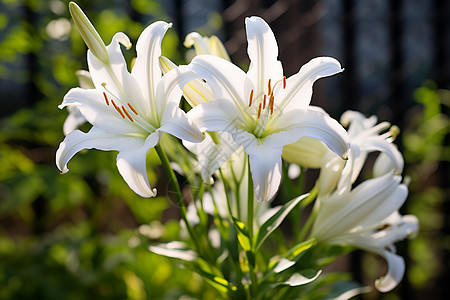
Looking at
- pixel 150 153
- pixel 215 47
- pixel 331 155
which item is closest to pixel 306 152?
pixel 331 155

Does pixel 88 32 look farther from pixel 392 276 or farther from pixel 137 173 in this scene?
pixel 392 276

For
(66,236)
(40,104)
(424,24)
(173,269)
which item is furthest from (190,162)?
(424,24)

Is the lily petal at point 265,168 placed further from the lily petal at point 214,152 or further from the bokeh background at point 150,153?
the bokeh background at point 150,153

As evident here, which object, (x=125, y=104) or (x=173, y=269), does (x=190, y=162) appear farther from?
(x=173, y=269)

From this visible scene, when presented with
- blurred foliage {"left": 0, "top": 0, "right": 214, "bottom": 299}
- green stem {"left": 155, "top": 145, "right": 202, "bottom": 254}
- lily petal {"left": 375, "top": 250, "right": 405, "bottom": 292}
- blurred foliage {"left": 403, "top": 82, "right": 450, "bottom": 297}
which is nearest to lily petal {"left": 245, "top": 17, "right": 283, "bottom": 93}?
green stem {"left": 155, "top": 145, "right": 202, "bottom": 254}

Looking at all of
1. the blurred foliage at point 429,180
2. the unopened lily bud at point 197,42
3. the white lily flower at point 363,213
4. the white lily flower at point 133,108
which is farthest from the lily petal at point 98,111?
the blurred foliage at point 429,180
